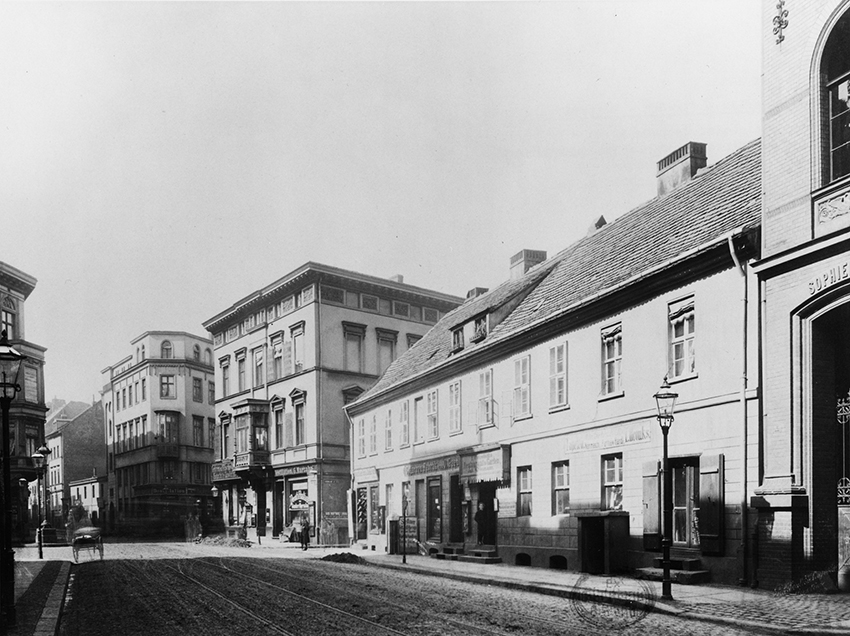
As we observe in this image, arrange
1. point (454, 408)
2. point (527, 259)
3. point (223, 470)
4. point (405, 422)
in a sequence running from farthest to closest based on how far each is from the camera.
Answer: point (223, 470), point (405, 422), point (527, 259), point (454, 408)

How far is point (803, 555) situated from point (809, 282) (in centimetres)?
445

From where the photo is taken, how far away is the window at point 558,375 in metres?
22.4

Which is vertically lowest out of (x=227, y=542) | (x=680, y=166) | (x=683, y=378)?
(x=227, y=542)

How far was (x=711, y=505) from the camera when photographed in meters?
16.5

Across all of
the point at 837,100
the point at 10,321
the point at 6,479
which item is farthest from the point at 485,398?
the point at 10,321

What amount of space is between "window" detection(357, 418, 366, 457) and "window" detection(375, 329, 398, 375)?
6.36 meters

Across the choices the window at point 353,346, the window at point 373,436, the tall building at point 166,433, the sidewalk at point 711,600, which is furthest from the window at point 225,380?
the sidewalk at point 711,600

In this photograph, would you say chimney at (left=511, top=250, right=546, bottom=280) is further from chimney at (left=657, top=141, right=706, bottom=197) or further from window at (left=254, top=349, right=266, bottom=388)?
window at (left=254, top=349, right=266, bottom=388)

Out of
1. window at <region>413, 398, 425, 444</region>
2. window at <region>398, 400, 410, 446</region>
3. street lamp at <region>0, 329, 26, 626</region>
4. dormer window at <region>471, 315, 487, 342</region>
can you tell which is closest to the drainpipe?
street lamp at <region>0, 329, 26, 626</region>

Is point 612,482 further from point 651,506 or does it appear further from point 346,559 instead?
point 346,559

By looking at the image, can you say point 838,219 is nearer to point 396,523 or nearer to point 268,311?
point 396,523

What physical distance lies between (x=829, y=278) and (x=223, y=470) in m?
41.3

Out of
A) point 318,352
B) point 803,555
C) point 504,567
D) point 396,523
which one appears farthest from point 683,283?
point 318,352

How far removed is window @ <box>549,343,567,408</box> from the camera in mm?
22359
